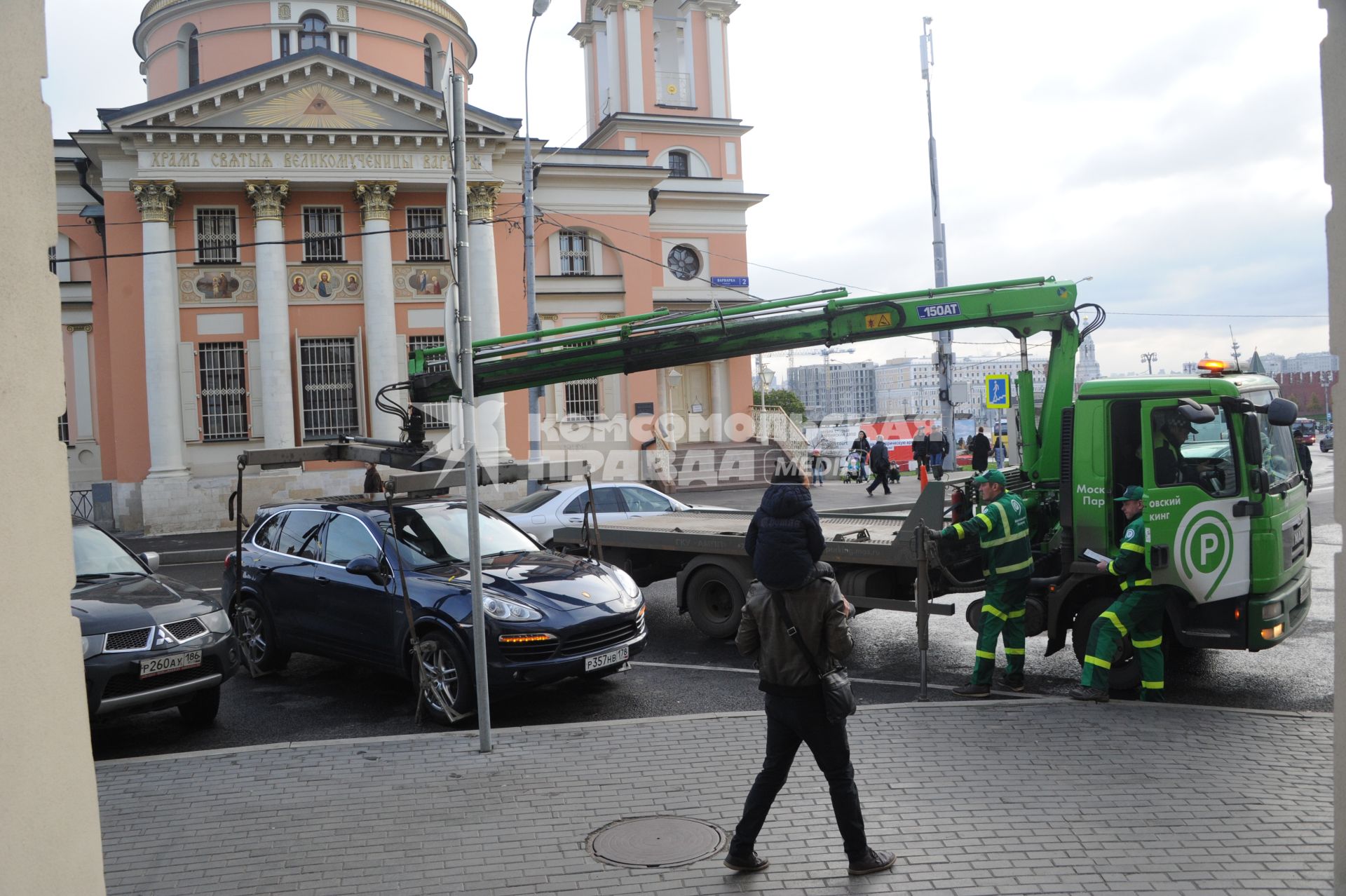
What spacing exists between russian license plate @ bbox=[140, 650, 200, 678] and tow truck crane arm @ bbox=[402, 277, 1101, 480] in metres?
3.30

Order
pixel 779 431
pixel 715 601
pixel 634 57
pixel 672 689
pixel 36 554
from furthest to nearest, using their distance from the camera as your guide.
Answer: pixel 634 57 → pixel 779 431 → pixel 715 601 → pixel 672 689 → pixel 36 554

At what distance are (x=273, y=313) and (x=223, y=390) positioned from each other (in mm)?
2628

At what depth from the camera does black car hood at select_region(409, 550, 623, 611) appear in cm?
844

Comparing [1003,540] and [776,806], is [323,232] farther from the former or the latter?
[776,806]

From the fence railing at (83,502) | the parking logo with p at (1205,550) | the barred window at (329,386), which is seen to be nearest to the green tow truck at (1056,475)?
the parking logo with p at (1205,550)

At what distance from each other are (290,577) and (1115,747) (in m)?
7.08

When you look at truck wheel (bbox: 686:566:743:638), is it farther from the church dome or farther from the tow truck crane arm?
the church dome

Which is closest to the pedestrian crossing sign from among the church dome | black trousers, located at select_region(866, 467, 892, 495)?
black trousers, located at select_region(866, 467, 892, 495)

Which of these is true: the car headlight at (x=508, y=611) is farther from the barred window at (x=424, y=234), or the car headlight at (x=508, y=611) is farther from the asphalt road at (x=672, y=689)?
the barred window at (x=424, y=234)

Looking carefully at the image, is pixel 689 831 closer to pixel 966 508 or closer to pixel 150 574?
pixel 966 508

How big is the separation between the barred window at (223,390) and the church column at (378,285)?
11.4 feet

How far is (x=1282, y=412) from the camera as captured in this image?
7.61 meters

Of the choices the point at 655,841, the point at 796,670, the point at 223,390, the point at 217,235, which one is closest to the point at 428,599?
the point at 655,841

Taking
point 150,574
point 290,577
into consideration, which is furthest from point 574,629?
point 150,574
